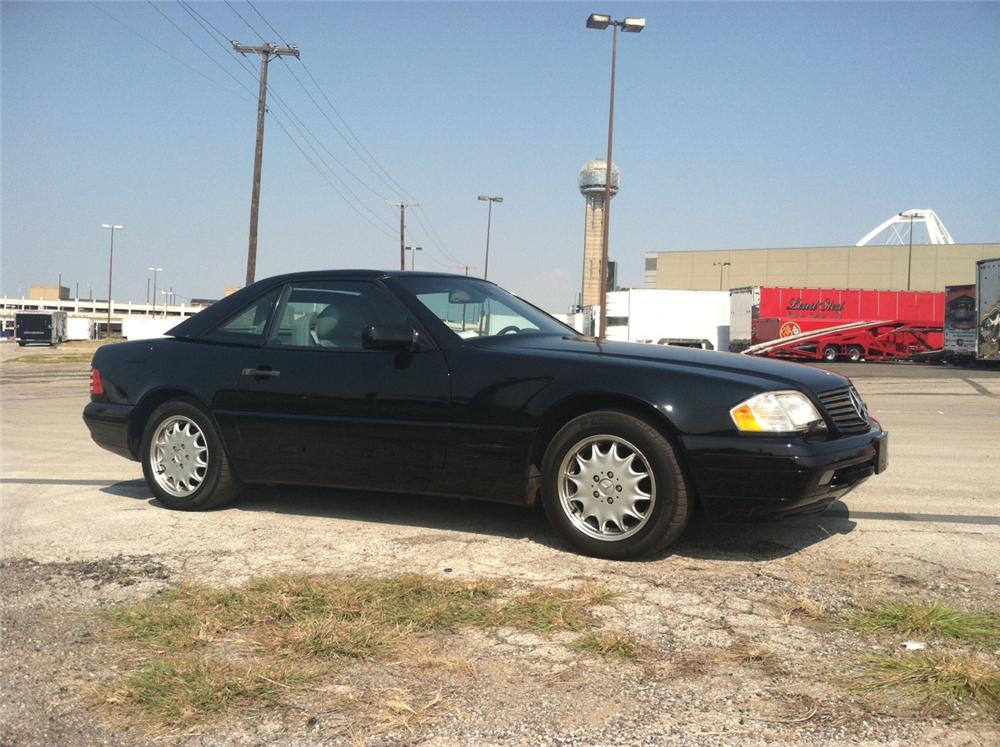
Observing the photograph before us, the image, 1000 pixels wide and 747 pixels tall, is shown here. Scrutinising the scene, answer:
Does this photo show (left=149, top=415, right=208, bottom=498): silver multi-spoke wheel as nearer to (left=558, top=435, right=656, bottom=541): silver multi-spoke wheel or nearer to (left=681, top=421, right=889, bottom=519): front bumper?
(left=558, top=435, right=656, bottom=541): silver multi-spoke wheel

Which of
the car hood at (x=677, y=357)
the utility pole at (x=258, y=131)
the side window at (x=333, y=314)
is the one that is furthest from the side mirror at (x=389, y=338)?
the utility pole at (x=258, y=131)

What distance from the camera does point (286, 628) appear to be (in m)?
3.14

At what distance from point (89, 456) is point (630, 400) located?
571 centimetres

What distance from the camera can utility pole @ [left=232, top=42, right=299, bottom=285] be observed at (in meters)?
28.7

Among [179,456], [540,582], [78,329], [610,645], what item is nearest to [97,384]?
[179,456]

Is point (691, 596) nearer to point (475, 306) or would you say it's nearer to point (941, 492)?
point (475, 306)

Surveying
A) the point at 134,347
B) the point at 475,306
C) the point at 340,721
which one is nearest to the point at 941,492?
the point at 475,306

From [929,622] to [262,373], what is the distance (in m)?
3.53

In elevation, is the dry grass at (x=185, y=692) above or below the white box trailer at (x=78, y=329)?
below

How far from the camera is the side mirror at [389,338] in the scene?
181 inches

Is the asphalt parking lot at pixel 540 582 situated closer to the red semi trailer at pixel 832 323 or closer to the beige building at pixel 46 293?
the red semi trailer at pixel 832 323

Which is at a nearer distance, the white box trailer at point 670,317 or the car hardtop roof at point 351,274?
the car hardtop roof at point 351,274

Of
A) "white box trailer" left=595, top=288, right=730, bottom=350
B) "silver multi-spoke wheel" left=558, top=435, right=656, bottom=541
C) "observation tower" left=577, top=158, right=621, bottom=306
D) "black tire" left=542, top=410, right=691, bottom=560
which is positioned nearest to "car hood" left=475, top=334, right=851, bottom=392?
"black tire" left=542, top=410, right=691, bottom=560

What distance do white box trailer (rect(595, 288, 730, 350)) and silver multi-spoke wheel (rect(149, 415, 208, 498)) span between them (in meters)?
32.8
